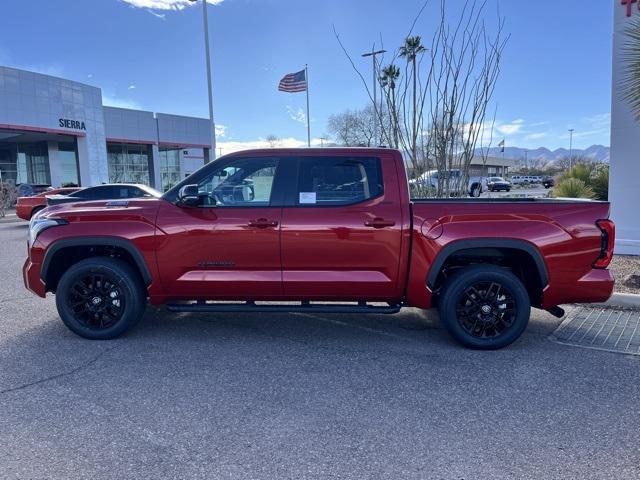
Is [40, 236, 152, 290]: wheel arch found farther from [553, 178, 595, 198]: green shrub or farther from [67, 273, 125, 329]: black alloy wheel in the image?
[553, 178, 595, 198]: green shrub

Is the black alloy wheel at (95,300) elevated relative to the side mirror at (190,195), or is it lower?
lower

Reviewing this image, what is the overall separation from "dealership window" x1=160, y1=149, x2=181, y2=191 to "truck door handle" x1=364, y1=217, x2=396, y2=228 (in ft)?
164

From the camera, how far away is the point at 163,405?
3.55 meters

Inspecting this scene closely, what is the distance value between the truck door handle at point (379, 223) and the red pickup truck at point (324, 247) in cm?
3

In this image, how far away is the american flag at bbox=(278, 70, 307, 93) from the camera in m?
27.1

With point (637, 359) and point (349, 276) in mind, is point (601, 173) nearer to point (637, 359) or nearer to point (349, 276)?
point (637, 359)

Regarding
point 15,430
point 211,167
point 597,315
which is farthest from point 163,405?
point 597,315

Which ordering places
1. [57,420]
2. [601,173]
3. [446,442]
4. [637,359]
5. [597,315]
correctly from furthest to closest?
[601,173]
[597,315]
[637,359]
[57,420]
[446,442]

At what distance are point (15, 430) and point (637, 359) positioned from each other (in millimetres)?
5108

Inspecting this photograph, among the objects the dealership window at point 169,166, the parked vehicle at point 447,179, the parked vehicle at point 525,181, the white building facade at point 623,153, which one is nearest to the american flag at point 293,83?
the parked vehicle at point 447,179

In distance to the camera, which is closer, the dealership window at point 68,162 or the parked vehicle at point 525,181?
the dealership window at point 68,162

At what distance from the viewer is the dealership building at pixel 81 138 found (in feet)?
106

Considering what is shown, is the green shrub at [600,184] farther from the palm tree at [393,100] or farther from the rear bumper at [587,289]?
the rear bumper at [587,289]

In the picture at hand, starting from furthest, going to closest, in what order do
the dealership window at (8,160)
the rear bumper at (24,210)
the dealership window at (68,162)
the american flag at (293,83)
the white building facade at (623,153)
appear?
1. the dealership window at (68,162)
2. the dealership window at (8,160)
3. the american flag at (293,83)
4. the rear bumper at (24,210)
5. the white building facade at (623,153)
